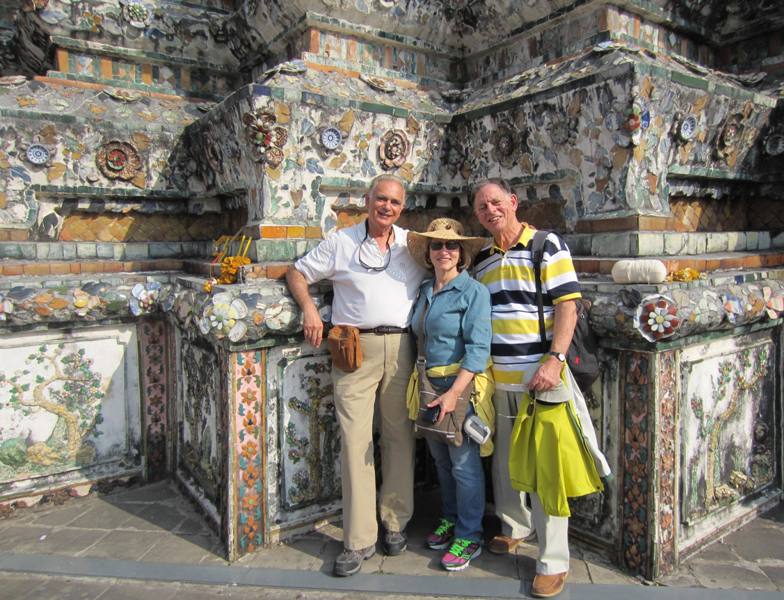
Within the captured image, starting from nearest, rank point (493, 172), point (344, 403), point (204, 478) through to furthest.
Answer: point (344, 403)
point (204, 478)
point (493, 172)

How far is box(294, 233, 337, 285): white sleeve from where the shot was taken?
11.1 feet

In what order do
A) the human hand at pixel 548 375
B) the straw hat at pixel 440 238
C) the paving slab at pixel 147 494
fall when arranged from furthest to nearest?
the paving slab at pixel 147 494
the straw hat at pixel 440 238
the human hand at pixel 548 375

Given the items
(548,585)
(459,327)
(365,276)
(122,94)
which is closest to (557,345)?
(459,327)

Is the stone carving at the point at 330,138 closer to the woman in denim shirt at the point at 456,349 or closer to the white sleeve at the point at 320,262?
the white sleeve at the point at 320,262

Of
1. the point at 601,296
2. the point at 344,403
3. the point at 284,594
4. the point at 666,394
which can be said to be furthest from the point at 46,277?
the point at 666,394

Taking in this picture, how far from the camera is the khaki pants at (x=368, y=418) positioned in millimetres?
3303

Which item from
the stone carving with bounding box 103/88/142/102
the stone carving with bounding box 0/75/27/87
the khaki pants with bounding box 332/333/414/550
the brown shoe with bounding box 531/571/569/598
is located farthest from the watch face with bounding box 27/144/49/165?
the brown shoe with bounding box 531/571/569/598

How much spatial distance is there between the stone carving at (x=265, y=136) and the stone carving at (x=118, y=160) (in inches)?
47.9

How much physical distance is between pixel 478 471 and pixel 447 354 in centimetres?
69

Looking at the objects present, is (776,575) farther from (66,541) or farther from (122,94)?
(122,94)

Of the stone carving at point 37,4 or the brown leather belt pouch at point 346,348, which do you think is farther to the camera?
the stone carving at point 37,4

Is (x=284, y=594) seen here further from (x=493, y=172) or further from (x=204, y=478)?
(x=493, y=172)

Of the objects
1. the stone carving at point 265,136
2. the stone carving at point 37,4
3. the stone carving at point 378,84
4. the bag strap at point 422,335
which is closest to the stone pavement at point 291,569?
the bag strap at point 422,335

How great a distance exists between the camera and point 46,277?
4055 mm
